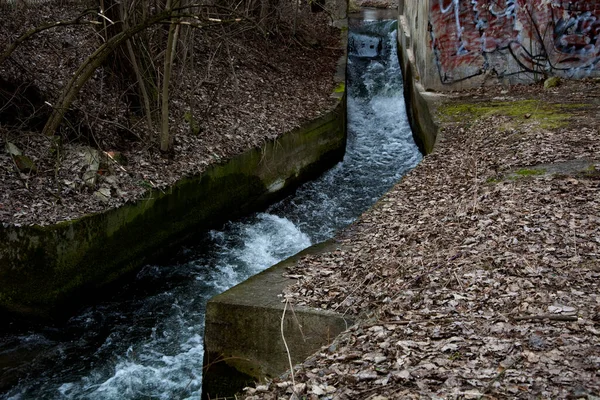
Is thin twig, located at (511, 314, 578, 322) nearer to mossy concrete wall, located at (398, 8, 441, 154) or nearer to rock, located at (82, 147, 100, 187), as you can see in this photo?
rock, located at (82, 147, 100, 187)

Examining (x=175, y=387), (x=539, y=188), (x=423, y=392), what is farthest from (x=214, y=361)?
(x=539, y=188)

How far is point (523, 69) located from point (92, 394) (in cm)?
1070

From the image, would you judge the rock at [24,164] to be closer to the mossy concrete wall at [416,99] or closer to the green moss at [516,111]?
the mossy concrete wall at [416,99]

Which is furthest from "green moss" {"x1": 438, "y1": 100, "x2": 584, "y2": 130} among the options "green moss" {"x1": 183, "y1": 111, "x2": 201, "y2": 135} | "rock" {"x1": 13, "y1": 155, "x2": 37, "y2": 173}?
"rock" {"x1": 13, "y1": 155, "x2": 37, "y2": 173}

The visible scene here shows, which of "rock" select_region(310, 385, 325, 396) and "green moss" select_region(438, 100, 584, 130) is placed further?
"green moss" select_region(438, 100, 584, 130)

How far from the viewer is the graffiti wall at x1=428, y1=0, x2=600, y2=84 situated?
41.8ft

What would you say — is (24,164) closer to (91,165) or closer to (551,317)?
(91,165)

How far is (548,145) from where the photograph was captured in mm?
8789

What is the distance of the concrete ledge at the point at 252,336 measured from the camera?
5527 mm

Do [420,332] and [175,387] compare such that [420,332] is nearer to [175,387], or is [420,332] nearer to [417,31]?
[175,387]

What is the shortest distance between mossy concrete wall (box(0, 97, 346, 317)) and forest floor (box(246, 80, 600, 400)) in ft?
9.20

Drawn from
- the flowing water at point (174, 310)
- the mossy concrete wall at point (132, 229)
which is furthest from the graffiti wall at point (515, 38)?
the mossy concrete wall at point (132, 229)

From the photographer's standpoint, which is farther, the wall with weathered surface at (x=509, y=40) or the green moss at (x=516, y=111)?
the wall with weathered surface at (x=509, y=40)

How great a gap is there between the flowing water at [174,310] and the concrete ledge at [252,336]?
19.7 inches
